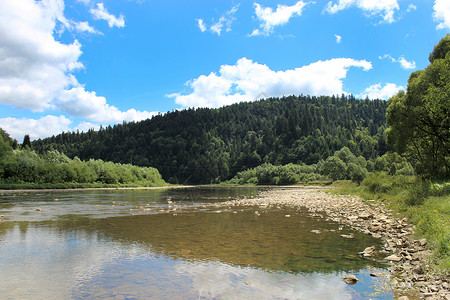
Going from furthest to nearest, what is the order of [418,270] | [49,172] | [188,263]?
[49,172]
[188,263]
[418,270]

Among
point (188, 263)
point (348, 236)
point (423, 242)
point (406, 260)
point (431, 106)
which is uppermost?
point (431, 106)

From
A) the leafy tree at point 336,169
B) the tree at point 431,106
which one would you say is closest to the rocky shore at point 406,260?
the tree at point 431,106

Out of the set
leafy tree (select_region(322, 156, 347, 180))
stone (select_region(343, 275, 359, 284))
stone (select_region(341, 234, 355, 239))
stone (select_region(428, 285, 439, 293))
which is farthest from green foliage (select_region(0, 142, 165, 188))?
stone (select_region(428, 285, 439, 293))

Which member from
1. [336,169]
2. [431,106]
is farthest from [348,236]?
[336,169]

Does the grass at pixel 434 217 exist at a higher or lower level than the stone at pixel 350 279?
higher

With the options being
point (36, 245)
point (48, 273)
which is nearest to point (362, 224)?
point (48, 273)

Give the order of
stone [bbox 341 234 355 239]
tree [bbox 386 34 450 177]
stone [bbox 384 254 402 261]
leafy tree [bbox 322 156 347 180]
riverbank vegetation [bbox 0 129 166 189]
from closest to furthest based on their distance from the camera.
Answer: stone [bbox 384 254 402 261], stone [bbox 341 234 355 239], tree [bbox 386 34 450 177], riverbank vegetation [bbox 0 129 166 189], leafy tree [bbox 322 156 347 180]

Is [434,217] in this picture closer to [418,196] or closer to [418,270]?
[418,270]

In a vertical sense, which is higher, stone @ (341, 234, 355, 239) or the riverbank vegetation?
the riverbank vegetation

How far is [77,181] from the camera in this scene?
10838cm

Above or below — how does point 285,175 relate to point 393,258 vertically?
below

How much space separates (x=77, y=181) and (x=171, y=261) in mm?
111648

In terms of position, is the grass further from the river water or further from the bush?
the river water

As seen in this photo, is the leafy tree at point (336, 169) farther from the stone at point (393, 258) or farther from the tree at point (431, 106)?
the stone at point (393, 258)
